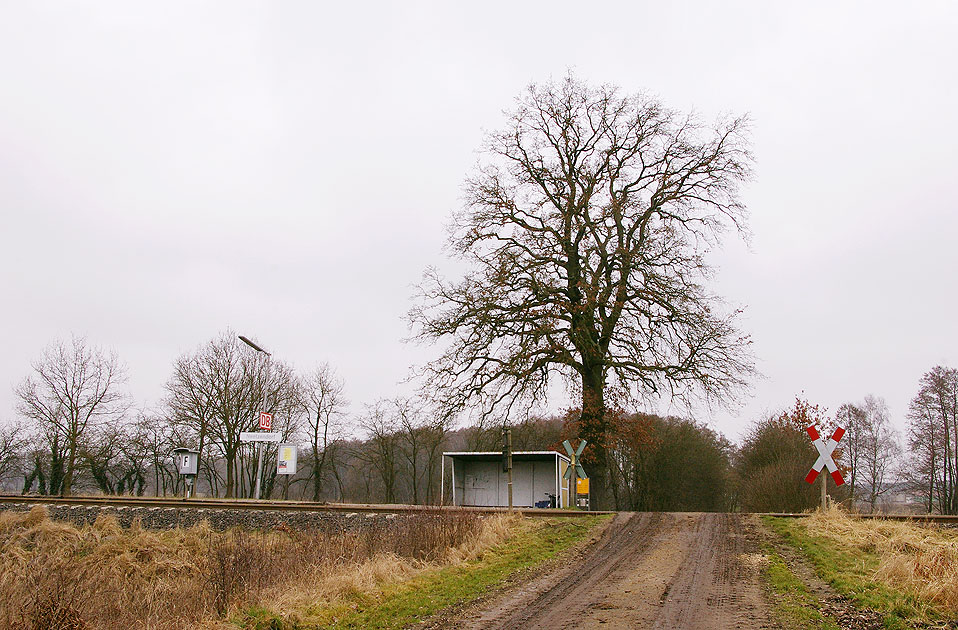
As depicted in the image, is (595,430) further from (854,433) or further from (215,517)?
(854,433)

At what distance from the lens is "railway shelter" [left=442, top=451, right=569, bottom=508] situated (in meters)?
27.5

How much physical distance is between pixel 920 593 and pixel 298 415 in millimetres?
46955

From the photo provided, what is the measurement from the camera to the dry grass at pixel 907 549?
24.3 feet

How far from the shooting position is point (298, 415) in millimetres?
50812

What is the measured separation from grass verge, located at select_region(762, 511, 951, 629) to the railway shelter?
12978 mm

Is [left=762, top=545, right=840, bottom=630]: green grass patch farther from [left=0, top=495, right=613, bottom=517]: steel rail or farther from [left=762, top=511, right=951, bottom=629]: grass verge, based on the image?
[left=0, top=495, right=613, bottom=517]: steel rail

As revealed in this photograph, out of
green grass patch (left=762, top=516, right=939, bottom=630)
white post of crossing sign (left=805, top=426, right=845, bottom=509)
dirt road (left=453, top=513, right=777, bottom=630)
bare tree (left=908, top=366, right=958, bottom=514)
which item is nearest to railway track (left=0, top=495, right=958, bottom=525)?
white post of crossing sign (left=805, top=426, right=845, bottom=509)

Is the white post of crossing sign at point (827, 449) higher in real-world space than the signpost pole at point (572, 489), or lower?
higher

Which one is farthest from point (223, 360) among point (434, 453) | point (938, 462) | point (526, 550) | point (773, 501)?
point (938, 462)

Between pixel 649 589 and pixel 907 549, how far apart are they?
456 centimetres

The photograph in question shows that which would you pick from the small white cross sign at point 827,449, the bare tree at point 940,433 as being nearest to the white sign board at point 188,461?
the small white cross sign at point 827,449

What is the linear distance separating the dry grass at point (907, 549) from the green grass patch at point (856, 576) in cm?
15

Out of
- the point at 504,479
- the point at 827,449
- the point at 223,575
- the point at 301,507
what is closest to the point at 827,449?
the point at 827,449

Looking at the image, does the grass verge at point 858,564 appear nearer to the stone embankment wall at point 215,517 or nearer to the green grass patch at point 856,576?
the green grass patch at point 856,576
